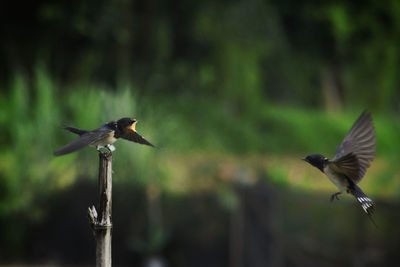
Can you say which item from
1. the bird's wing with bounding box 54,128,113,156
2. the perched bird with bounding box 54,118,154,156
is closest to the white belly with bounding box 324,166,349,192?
the perched bird with bounding box 54,118,154,156

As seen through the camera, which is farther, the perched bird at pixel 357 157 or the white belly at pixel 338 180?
the white belly at pixel 338 180

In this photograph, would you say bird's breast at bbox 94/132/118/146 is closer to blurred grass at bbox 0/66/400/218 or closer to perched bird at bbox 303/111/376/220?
perched bird at bbox 303/111/376/220

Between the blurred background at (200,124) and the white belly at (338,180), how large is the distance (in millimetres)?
4634

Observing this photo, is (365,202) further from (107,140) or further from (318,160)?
(107,140)

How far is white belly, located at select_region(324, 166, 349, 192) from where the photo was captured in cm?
197

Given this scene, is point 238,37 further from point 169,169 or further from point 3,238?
point 3,238

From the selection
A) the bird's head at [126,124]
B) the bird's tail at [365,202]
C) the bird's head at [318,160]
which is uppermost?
the bird's head at [126,124]

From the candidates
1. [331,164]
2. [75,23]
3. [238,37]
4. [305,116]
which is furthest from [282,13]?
[331,164]

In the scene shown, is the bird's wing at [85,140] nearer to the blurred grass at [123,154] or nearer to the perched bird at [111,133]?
the perched bird at [111,133]

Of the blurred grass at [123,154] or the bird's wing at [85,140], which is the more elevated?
the blurred grass at [123,154]

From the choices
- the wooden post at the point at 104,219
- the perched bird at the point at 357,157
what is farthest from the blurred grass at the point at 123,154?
the perched bird at the point at 357,157

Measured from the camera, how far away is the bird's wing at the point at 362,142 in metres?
1.94

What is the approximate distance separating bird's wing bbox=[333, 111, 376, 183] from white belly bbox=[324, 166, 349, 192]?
44 millimetres

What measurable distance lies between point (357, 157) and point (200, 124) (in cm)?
1102
